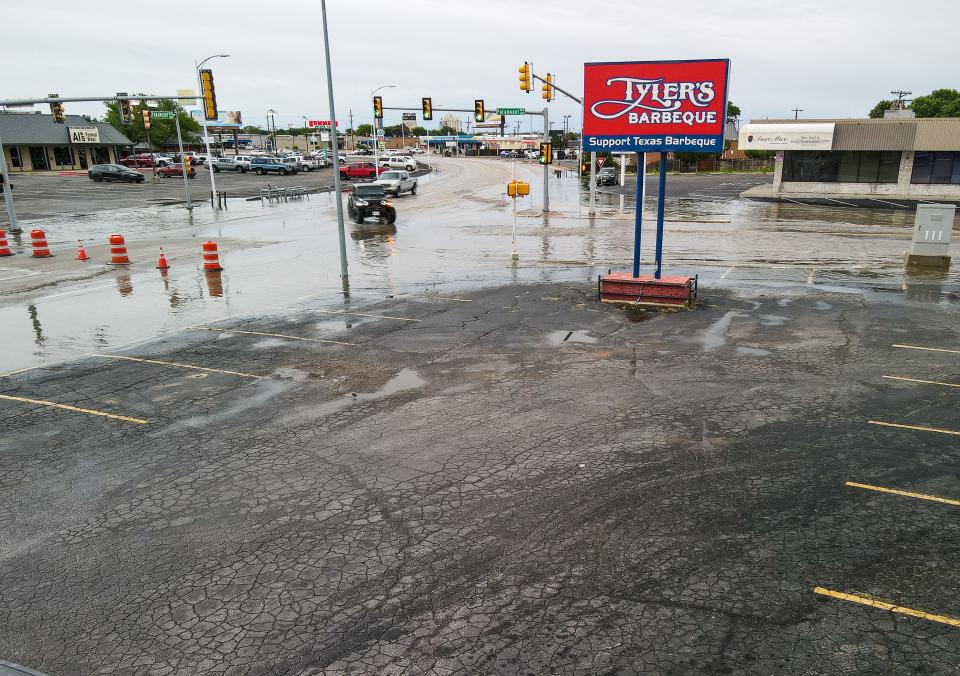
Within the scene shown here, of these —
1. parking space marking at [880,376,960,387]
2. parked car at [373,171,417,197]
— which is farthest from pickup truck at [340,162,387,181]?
parking space marking at [880,376,960,387]

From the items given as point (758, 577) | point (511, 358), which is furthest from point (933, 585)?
point (511, 358)

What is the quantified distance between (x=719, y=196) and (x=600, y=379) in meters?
43.6

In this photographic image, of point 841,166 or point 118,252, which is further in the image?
point 841,166

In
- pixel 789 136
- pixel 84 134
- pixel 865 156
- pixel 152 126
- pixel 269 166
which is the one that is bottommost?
pixel 269 166

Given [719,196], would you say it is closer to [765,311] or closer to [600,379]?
[765,311]

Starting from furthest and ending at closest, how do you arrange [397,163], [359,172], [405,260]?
[397,163] → [359,172] → [405,260]

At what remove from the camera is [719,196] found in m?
49.8

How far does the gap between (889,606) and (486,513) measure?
349cm

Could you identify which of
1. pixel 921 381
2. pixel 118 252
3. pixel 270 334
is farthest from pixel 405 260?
pixel 921 381

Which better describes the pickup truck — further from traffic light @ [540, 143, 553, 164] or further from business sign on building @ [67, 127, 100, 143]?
traffic light @ [540, 143, 553, 164]

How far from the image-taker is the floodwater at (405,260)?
51.0ft

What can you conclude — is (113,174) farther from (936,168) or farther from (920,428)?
(920,428)

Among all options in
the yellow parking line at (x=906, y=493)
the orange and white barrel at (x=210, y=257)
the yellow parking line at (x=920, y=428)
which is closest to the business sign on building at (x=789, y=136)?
the orange and white barrel at (x=210, y=257)

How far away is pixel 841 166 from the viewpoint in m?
46.6
